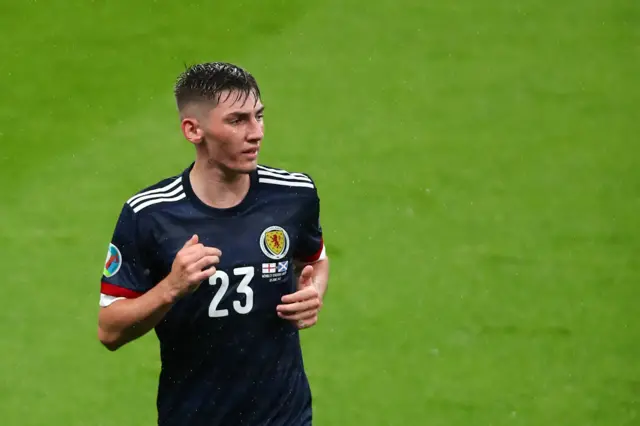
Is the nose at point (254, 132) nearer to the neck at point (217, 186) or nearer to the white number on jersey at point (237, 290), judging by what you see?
the neck at point (217, 186)

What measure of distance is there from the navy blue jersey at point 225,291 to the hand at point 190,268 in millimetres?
343

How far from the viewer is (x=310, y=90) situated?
10320mm

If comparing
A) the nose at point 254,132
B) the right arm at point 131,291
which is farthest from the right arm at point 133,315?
the nose at point 254,132

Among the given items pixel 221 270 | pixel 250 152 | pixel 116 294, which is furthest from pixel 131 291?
pixel 250 152

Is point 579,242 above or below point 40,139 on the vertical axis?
below

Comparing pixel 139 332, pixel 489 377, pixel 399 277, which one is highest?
pixel 139 332

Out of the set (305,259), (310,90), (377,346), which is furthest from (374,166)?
(305,259)

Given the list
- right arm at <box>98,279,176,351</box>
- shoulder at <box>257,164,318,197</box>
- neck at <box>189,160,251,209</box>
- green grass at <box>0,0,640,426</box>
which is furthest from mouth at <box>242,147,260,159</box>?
green grass at <box>0,0,640,426</box>

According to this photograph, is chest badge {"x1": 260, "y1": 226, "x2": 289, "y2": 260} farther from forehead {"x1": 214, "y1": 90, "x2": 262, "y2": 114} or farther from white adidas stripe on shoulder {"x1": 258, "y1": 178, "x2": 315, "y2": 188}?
forehead {"x1": 214, "y1": 90, "x2": 262, "y2": 114}

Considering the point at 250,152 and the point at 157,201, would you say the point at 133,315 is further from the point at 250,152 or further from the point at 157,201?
the point at 250,152

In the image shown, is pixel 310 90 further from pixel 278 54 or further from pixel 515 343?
pixel 515 343

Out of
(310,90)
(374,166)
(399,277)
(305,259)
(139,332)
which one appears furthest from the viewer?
(310,90)

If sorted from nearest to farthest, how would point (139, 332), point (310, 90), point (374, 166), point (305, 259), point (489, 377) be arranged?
point (139, 332) < point (305, 259) < point (489, 377) < point (374, 166) < point (310, 90)

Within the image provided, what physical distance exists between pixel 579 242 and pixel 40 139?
396 centimetres
